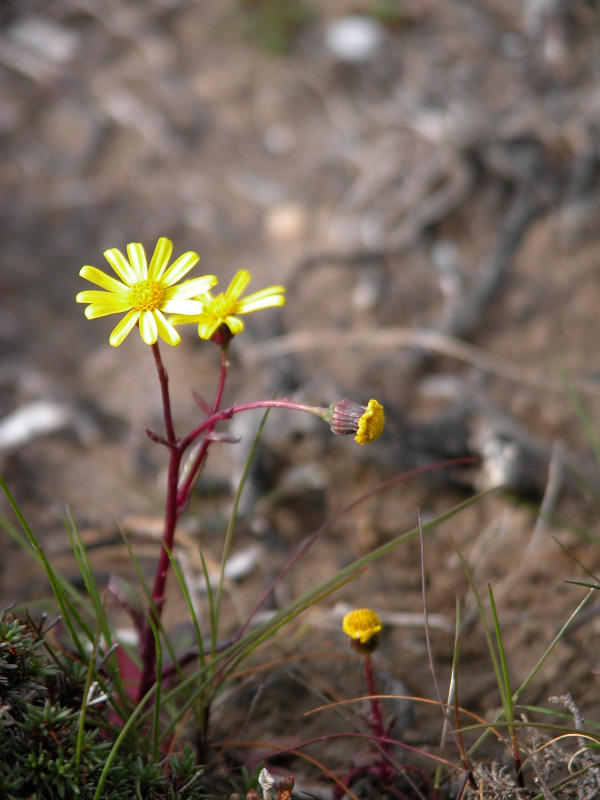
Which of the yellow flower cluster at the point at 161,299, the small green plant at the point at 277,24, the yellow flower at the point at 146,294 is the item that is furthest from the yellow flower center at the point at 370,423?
the small green plant at the point at 277,24

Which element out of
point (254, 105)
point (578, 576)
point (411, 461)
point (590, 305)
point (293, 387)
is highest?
point (254, 105)

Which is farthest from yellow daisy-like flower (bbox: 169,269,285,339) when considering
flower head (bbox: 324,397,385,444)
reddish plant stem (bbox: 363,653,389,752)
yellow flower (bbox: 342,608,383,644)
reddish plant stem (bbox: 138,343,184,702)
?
reddish plant stem (bbox: 363,653,389,752)

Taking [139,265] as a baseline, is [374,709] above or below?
below

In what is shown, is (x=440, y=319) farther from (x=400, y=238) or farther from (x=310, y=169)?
(x=310, y=169)

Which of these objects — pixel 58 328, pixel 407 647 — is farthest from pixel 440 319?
pixel 58 328

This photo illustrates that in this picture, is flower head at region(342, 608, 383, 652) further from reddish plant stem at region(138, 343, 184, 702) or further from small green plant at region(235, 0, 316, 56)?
small green plant at region(235, 0, 316, 56)

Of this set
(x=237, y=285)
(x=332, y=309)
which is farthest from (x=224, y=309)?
(x=332, y=309)

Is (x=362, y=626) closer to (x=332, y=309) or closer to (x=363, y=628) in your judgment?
(x=363, y=628)
